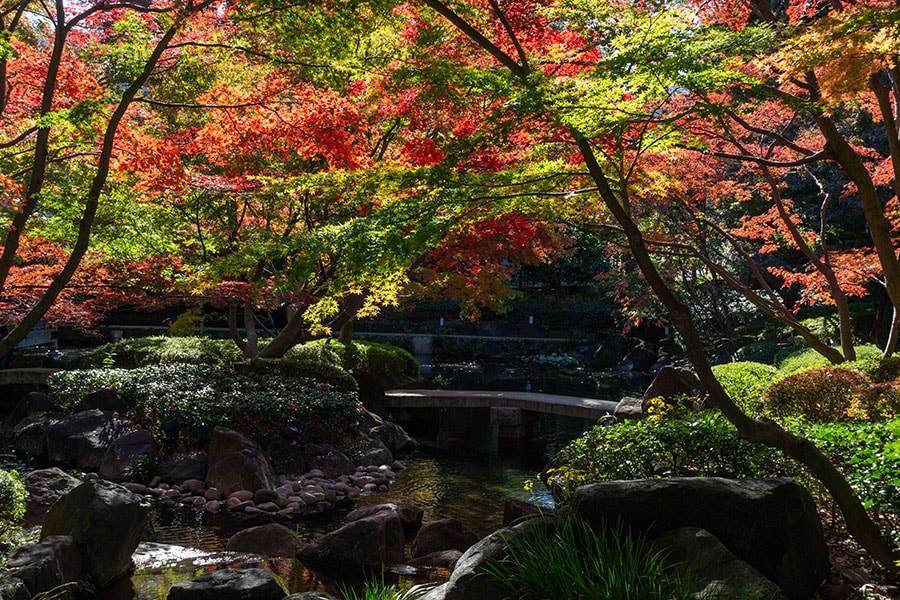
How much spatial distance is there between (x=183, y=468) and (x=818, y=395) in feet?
28.4

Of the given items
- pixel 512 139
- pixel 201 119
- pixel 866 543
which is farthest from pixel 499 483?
pixel 201 119

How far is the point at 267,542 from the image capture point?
25.0ft

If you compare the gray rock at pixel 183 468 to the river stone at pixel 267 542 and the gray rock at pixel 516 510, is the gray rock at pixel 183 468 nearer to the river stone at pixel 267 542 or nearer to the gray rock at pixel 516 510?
the river stone at pixel 267 542

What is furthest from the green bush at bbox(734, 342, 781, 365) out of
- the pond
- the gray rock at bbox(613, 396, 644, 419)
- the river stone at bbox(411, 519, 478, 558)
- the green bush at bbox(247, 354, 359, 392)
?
the river stone at bbox(411, 519, 478, 558)

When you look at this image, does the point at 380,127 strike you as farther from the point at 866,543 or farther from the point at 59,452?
the point at 866,543

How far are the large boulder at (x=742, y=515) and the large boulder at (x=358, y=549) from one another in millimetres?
3163

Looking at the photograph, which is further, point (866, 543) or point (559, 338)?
point (559, 338)

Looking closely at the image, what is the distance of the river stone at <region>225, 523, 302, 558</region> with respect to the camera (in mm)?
7555

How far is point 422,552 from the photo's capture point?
7.70 m

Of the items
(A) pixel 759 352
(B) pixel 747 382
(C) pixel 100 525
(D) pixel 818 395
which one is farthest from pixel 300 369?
(A) pixel 759 352

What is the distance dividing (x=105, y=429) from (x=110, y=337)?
61.8 ft

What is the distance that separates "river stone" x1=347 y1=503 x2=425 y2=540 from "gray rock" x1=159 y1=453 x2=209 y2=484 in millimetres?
2694

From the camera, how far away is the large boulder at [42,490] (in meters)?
7.80

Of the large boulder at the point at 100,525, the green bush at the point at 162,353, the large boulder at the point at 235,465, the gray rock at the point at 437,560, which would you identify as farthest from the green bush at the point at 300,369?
the large boulder at the point at 100,525
